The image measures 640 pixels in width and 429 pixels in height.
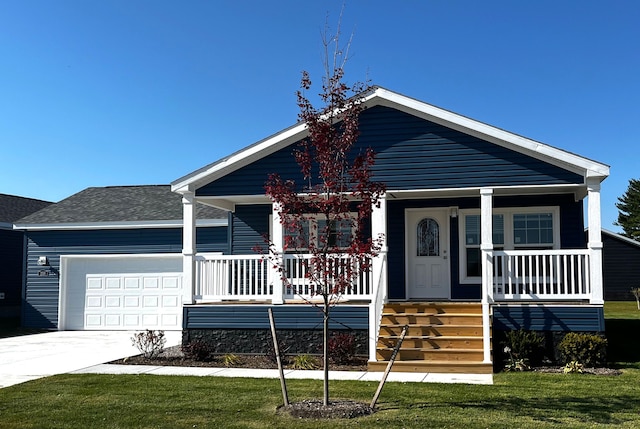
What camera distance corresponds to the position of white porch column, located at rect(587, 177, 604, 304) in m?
12.3

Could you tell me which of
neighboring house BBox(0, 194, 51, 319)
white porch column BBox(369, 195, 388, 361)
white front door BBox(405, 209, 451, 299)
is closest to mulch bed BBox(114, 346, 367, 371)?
white porch column BBox(369, 195, 388, 361)

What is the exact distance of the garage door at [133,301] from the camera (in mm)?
19766

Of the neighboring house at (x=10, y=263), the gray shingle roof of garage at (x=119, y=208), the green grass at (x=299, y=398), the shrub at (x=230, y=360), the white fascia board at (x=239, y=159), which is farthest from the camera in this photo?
the neighboring house at (x=10, y=263)

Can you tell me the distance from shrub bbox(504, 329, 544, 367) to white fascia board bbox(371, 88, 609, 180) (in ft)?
10.1

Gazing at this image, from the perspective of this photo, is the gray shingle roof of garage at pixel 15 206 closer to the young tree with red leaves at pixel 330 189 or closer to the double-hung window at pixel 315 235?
the double-hung window at pixel 315 235

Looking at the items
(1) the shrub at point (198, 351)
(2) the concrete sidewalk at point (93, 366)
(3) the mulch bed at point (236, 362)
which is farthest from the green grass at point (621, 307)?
(1) the shrub at point (198, 351)

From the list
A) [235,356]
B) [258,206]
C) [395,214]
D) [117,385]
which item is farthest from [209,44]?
[117,385]

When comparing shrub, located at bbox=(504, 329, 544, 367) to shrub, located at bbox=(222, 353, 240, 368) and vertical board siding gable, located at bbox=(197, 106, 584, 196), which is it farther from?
shrub, located at bbox=(222, 353, 240, 368)

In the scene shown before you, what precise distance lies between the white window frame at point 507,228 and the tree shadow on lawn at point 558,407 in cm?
560

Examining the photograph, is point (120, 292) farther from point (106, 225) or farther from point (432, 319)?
point (432, 319)

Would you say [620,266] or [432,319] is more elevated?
[620,266]

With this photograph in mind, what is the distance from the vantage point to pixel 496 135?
12.8 m

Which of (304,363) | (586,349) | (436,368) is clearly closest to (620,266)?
(586,349)

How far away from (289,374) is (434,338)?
2696 millimetres
